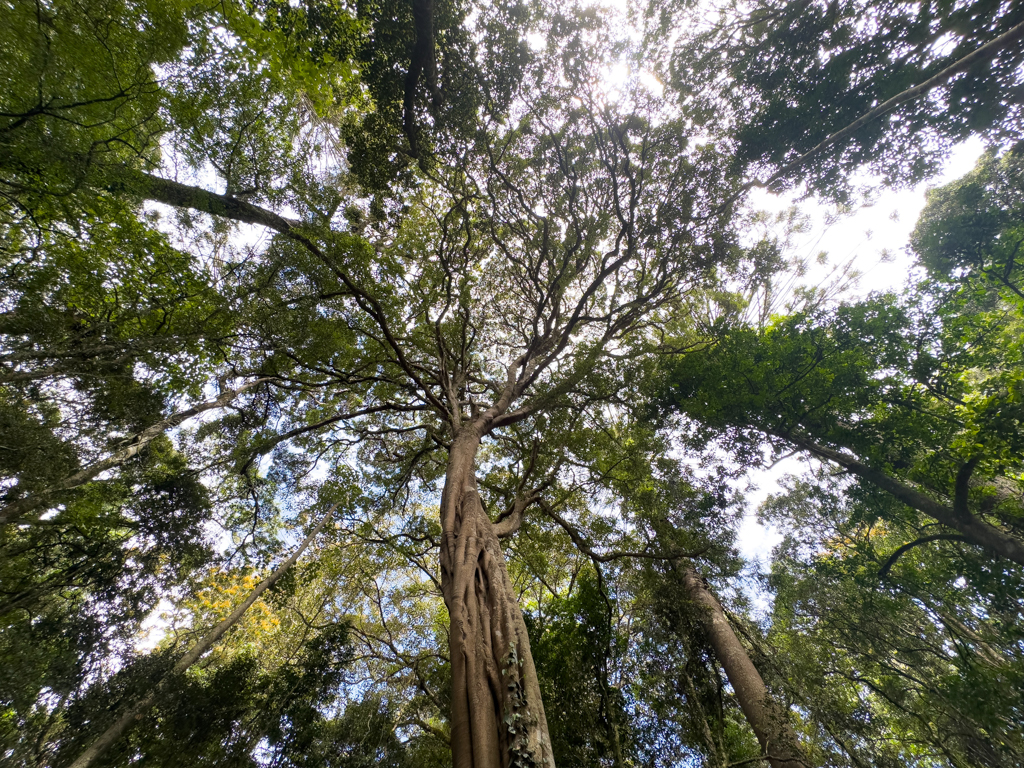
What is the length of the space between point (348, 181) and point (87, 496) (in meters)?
7.10

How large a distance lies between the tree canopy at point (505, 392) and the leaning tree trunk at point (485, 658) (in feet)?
0.20

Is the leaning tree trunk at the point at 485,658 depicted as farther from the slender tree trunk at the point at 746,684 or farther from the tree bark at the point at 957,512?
the tree bark at the point at 957,512

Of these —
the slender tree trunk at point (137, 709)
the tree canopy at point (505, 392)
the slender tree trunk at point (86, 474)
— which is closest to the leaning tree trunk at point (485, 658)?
the tree canopy at point (505, 392)

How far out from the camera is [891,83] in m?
6.39

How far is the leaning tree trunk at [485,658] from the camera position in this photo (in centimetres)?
258

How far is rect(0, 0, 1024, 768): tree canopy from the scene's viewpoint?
4625 millimetres

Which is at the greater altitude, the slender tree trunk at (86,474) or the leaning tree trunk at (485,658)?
the slender tree trunk at (86,474)

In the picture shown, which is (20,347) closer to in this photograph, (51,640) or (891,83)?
(51,640)

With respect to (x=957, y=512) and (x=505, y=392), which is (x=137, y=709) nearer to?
(x=505, y=392)

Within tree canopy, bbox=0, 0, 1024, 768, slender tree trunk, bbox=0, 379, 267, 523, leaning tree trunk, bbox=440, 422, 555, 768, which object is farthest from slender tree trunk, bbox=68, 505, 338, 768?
leaning tree trunk, bbox=440, 422, 555, 768

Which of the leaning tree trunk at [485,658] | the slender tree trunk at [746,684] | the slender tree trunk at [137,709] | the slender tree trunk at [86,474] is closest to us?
the leaning tree trunk at [485,658]

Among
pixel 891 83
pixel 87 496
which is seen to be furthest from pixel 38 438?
pixel 891 83

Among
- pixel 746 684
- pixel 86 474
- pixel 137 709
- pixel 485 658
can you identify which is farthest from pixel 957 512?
pixel 137 709

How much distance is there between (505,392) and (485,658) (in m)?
4.37
